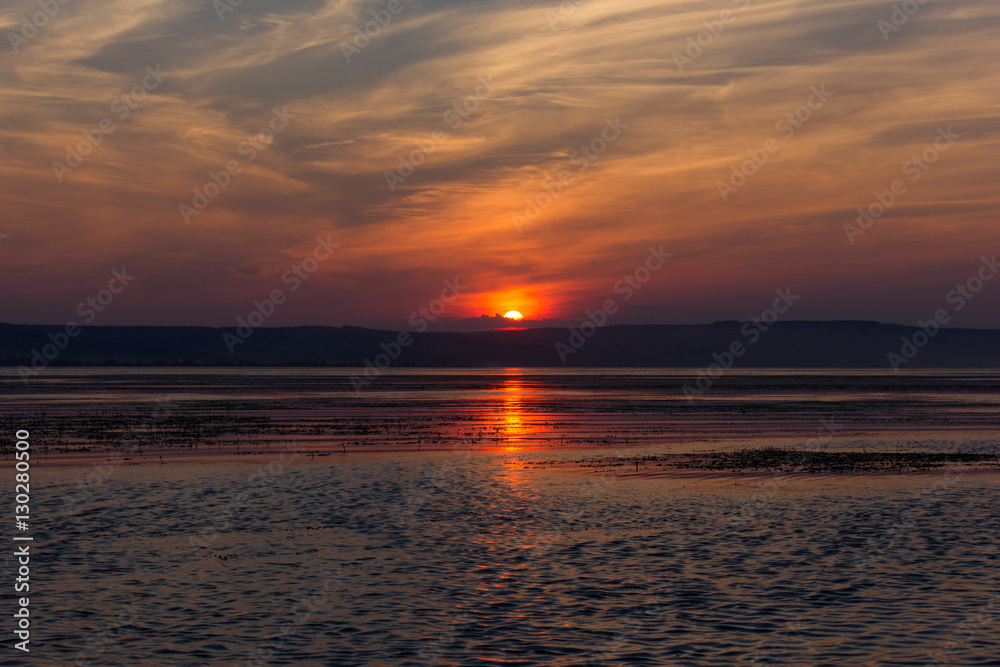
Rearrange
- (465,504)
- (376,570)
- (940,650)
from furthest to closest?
(465,504) < (376,570) < (940,650)

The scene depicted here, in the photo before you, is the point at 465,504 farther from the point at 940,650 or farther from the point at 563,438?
the point at 563,438

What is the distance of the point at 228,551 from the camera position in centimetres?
1934

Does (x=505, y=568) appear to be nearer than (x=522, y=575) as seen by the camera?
No

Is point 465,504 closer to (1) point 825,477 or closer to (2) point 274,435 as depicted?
(1) point 825,477

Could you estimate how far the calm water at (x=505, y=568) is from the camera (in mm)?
13195

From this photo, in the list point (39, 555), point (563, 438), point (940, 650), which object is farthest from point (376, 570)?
point (563, 438)

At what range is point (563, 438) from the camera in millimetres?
47312

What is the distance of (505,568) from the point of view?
1780 centimetres

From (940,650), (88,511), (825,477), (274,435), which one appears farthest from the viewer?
(274,435)

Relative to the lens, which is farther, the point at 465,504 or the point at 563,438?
the point at 563,438

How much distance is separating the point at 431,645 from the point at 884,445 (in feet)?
116

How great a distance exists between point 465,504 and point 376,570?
26.2 ft

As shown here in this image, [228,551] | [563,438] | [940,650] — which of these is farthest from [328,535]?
[563,438]

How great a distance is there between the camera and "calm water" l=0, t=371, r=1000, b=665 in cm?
1320
